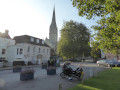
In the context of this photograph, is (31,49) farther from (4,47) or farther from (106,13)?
(106,13)

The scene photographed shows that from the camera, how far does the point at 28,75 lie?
1122 centimetres

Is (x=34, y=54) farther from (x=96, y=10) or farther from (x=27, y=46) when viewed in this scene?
(x=96, y=10)

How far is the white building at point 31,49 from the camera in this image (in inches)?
1331

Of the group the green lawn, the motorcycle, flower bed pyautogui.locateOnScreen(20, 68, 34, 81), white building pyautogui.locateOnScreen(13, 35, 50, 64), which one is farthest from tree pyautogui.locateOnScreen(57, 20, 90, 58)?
the green lawn

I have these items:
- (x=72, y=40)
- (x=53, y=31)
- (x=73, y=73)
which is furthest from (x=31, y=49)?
(x=53, y=31)

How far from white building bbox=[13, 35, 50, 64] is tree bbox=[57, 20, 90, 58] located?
7.03 m

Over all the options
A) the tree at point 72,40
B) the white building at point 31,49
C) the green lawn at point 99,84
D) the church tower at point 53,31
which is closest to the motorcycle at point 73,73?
the green lawn at point 99,84

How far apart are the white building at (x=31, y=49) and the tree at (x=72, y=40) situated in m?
7.03

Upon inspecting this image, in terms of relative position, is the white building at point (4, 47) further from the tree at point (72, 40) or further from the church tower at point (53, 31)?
the church tower at point (53, 31)

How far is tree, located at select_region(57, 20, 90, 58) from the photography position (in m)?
44.1

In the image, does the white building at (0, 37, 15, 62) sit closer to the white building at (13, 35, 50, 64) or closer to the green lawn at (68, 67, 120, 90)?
the white building at (13, 35, 50, 64)

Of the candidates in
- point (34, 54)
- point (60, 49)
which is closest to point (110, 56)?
point (60, 49)

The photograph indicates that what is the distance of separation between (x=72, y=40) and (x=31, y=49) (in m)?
18.2

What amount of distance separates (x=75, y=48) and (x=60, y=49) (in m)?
6.06
